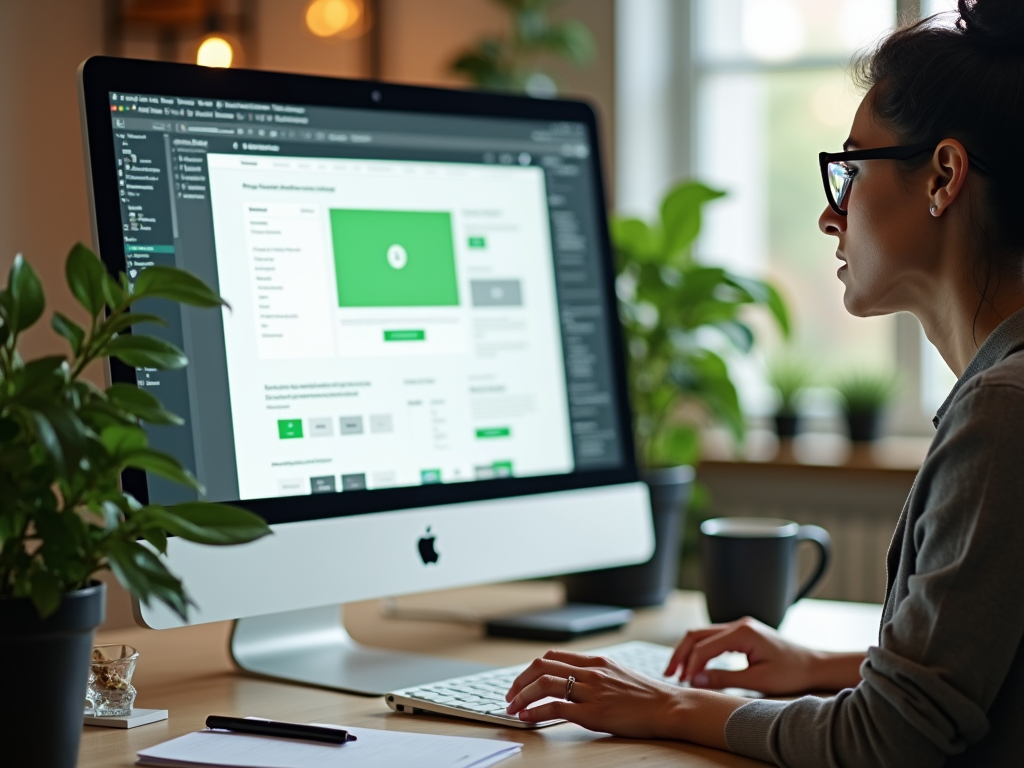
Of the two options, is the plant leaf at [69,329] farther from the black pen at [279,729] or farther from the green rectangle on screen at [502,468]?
the green rectangle on screen at [502,468]

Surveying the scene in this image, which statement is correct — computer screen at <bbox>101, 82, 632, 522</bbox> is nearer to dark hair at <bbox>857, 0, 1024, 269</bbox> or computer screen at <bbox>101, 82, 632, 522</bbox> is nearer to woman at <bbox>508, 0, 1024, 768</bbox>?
woman at <bbox>508, 0, 1024, 768</bbox>

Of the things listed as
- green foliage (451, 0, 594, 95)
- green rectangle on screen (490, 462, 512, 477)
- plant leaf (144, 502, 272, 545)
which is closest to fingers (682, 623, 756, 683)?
green rectangle on screen (490, 462, 512, 477)

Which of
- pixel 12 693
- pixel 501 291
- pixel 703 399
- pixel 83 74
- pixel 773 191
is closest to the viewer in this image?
pixel 12 693

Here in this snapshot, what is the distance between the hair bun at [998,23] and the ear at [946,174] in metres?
0.08

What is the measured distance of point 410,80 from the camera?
310cm

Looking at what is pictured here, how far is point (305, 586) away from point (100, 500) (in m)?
0.37

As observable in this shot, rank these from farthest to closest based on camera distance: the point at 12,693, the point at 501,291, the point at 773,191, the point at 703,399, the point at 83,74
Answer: the point at 773,191 → the point at 703,399 → the point at 501,291 → the point at 83,74 → the point at 12,693

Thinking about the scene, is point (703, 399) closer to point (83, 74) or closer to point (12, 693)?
point (83, 74)

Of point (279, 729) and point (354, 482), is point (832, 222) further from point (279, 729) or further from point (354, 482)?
point (279, 729)

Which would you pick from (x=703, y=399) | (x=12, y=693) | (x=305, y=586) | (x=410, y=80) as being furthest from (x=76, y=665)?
(x=410, y=80)

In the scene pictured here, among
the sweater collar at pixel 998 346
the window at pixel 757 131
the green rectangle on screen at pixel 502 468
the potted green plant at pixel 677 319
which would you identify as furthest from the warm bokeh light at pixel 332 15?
the sweater collar at pixel 998 346

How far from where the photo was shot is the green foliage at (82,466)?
0.73 meters

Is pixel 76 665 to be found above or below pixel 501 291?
below

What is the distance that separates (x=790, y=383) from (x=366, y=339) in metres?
1.73
